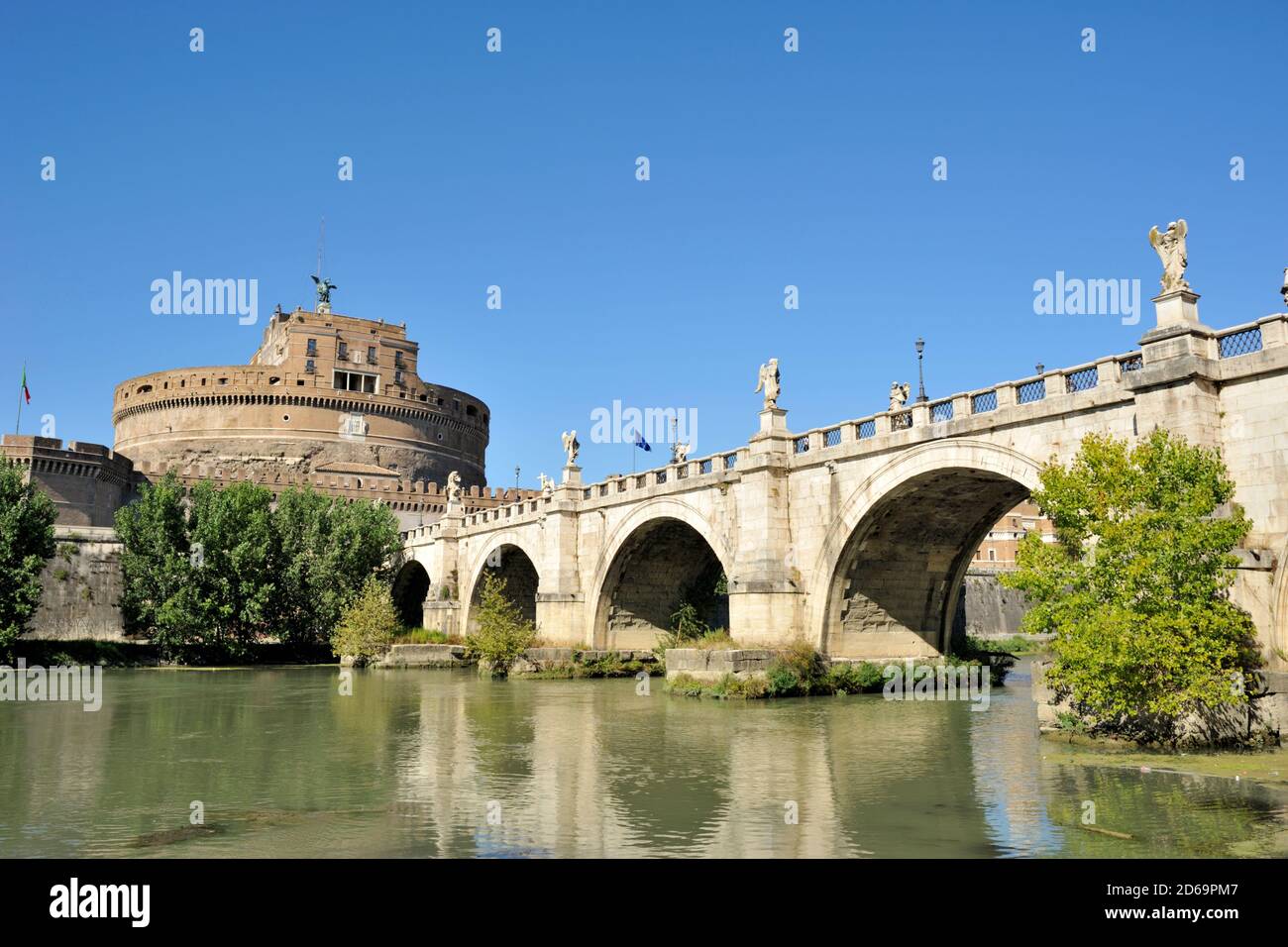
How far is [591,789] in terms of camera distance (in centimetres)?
1341

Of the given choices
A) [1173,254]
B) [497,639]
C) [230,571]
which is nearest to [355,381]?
[230,571]

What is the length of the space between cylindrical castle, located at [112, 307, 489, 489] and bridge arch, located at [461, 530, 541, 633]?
2643 cm

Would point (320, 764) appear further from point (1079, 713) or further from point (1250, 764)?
point (1250, 764)

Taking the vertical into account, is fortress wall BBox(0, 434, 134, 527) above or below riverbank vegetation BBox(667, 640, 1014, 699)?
above

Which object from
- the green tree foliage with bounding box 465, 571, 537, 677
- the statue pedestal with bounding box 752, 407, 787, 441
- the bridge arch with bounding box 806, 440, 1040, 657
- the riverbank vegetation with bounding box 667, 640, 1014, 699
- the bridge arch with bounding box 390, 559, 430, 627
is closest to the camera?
the bridge arch with bounding box 806, 440, 1040, 657

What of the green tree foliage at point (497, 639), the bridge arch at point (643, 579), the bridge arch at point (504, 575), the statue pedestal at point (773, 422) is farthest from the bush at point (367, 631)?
the statue pedestal at point (773, 422)

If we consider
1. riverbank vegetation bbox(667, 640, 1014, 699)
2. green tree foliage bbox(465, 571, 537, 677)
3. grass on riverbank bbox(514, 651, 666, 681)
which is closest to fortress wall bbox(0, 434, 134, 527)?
green tree foliage bbox(465, 571, 537, 677)

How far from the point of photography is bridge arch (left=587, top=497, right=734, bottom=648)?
3797cm

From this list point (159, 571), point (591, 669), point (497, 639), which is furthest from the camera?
point (159, 571)

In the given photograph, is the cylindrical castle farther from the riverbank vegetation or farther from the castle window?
the riverbank vegetation

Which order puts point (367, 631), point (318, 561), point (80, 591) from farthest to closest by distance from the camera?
point (318, 561) < point (80, 591) < point (367, 631)

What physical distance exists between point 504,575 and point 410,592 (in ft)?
54.6

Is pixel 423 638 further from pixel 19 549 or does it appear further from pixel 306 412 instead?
pixel 306 412
